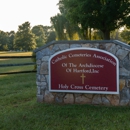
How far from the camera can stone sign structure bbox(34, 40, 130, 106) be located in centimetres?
462

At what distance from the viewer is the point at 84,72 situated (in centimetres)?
484

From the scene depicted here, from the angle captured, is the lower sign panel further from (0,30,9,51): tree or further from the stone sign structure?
(0,30,9,51): tree

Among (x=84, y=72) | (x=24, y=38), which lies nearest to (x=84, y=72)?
(x=84, y=72)

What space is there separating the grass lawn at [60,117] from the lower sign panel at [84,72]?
0.40 m

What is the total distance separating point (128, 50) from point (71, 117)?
184cm

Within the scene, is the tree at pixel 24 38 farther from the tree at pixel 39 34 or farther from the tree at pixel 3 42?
the tree at pixel 39 34

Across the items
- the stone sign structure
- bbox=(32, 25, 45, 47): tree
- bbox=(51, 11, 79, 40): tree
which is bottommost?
the stone sign structure

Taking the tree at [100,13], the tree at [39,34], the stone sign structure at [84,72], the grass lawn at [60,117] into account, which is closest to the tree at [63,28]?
the tree at [100,13]

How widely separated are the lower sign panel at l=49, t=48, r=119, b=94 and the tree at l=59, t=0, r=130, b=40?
1301cm

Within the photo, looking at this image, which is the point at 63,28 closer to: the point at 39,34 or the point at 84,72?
the point at 84,72

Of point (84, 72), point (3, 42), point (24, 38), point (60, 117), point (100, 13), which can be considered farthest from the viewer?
point (3, 42)

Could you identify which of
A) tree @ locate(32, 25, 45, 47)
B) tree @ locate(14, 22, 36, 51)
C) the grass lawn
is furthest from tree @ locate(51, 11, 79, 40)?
tree @ locate(32, 25, 45, 47)

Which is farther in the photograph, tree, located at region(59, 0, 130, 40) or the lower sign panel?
tree, located at region(59, 0, 130, 40)

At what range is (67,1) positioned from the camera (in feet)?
64.2
